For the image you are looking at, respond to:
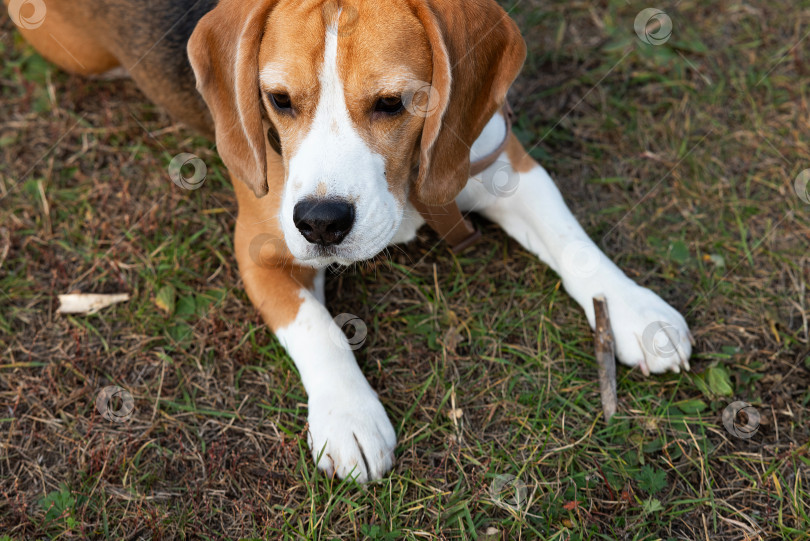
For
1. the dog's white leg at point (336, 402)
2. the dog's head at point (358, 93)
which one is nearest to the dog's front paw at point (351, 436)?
the dog's white leg at point (336, 402)

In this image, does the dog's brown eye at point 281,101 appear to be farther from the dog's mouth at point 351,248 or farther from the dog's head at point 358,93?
the dog's mouth at point 351,248

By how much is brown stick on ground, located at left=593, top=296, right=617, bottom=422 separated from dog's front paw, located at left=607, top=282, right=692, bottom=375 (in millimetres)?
44

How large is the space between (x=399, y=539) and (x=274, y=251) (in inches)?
47.4

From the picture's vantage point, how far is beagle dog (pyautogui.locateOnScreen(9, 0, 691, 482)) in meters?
2.22

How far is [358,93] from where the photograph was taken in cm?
221

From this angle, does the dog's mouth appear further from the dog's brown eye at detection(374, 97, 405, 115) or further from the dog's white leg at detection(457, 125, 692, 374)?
the dog's white leg at detection(457, 125, 692, 374)

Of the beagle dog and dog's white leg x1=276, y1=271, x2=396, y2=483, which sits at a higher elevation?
the beagle dog

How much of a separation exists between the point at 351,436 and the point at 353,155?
3.39ft

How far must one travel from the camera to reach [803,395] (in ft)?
8.95

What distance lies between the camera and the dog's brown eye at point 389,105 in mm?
2256

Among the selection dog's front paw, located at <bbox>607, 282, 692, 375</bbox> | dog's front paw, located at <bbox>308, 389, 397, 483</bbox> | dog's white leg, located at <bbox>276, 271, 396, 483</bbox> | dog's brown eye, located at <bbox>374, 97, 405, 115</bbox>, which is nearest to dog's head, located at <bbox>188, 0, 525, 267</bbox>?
dog's brown eye, located at <bbox>374, 97, 405, 115</bbox>

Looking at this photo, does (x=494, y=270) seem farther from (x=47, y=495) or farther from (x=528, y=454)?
(x=47, y=495)

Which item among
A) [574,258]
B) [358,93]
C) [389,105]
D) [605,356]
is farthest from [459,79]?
[605,356]

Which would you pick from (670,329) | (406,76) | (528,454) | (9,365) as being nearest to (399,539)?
(528,454)
